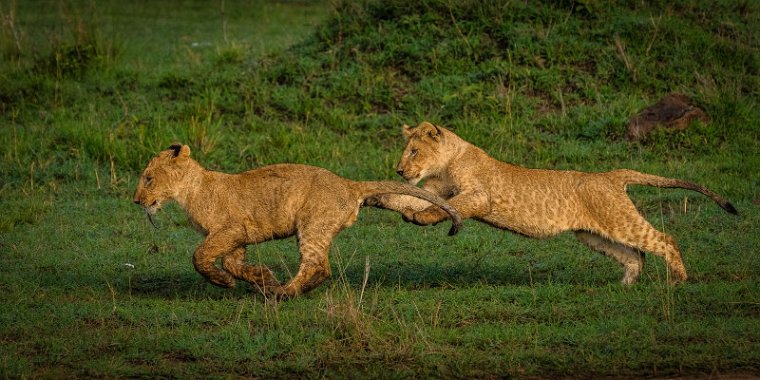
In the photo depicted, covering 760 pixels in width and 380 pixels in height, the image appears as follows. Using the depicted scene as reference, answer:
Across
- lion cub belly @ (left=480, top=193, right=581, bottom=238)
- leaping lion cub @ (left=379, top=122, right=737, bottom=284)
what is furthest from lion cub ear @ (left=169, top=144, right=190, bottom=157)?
lion cub belly @ (left=480, top=193, right=581, bottom=238)

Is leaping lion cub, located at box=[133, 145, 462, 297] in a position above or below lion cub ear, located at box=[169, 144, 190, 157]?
below

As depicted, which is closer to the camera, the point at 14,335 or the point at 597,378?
the point at 597,378

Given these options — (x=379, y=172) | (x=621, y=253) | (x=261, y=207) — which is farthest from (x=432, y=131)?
(x=379, y=172)

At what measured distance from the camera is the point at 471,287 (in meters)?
8.25

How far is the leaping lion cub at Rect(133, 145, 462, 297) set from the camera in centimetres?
773

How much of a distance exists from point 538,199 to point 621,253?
28.8 inches

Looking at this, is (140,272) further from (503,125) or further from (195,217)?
(503,125)

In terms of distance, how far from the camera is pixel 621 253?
8.51 metres

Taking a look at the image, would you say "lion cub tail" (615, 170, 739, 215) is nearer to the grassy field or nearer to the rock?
the grassy field

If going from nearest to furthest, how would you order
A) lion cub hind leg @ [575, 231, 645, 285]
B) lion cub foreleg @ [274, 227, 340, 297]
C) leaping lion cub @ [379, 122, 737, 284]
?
1. lion cub foreleg @ [274, 227, 340, 297]
2. leaping lion cub @ [379, 122, 737, 284]
3. lion cub hind leg @ [575, 231, 645, 285]

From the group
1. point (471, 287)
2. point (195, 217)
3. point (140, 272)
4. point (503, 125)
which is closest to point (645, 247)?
point (471, 287)

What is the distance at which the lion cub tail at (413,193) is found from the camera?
7809mm

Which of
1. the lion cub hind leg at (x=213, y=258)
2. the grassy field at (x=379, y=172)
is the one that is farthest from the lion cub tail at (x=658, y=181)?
the lion cub hind leg at (x=213, y=258)

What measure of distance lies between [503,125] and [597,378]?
6.62 m
